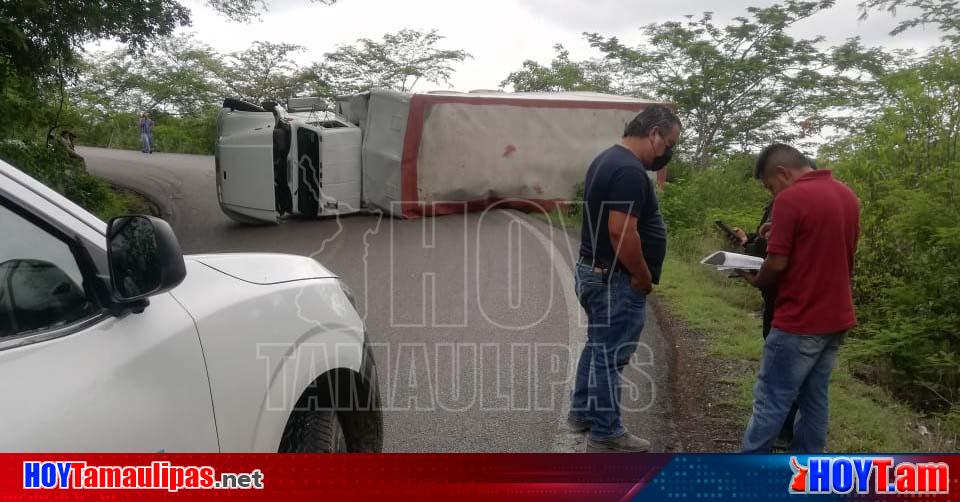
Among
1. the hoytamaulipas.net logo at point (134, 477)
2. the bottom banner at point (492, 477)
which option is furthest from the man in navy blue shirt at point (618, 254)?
the hoytamaulipas.net logo at point (134, 477)

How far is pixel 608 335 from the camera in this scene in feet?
14.5

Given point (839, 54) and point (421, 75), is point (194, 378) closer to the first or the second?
point (839, 54)

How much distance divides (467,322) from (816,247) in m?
4.31

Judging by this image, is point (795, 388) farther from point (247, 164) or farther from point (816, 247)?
point (247, 164)

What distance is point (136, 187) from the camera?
20047mm

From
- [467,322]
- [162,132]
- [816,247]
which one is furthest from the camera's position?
[162,132]

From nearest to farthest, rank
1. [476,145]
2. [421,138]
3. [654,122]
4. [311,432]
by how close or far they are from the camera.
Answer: [311,432], [654,122], [421,138], [476,145]

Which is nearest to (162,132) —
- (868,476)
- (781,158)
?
(781,158)

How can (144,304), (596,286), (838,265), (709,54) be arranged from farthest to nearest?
(709,54), (596,286), (838,265), (144,304)

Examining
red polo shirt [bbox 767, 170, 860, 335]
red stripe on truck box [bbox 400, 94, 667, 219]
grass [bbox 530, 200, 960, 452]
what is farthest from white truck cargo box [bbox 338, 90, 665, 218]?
red polo shirt [bbox 767, 170, 860, 335]

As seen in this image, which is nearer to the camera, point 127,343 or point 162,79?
point 127,343

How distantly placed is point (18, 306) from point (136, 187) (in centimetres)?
1957


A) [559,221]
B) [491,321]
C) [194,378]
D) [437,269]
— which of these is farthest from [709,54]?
[194,378]

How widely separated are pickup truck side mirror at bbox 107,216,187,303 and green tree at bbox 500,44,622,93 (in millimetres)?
23765
